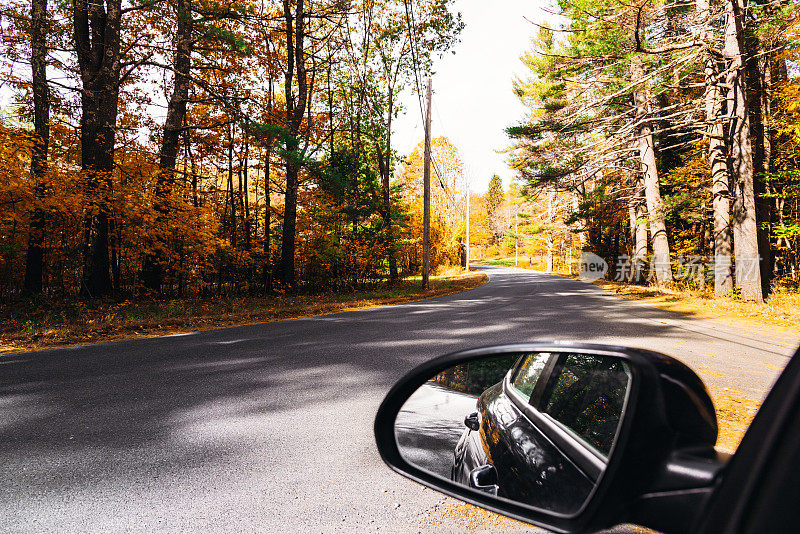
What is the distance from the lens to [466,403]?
6.22 ft

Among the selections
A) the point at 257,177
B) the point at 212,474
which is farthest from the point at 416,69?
the point at 212,474

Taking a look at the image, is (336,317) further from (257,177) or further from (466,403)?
(257,177)

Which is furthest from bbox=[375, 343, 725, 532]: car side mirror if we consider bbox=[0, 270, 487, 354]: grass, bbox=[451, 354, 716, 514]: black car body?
bbox=[0, 270, 487, 354]: grass

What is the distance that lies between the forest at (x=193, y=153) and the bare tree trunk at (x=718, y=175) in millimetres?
13025

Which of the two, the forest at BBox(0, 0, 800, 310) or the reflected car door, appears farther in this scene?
the forest at BBox(0, 0, 800, 310)

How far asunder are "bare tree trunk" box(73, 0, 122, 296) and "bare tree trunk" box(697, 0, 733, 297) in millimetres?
19177

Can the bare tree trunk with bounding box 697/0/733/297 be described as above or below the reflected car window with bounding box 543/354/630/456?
above

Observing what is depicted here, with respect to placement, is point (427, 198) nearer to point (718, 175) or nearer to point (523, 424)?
point (718, 175)

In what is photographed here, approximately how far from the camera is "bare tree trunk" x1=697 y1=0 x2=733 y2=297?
12.6 meters

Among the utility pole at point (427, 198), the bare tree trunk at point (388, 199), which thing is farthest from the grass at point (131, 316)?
the bare tree trunk at point (388, 199)

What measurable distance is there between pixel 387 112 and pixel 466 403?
23.1m

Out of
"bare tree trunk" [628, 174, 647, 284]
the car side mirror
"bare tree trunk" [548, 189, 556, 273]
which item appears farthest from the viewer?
"bare tree trunk" [548, 189, 556, 273]

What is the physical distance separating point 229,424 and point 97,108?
14.2m

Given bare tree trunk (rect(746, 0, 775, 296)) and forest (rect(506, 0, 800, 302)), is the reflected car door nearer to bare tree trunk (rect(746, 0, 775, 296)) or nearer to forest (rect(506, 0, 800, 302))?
forest (rect(506, 0, 800, 302))
